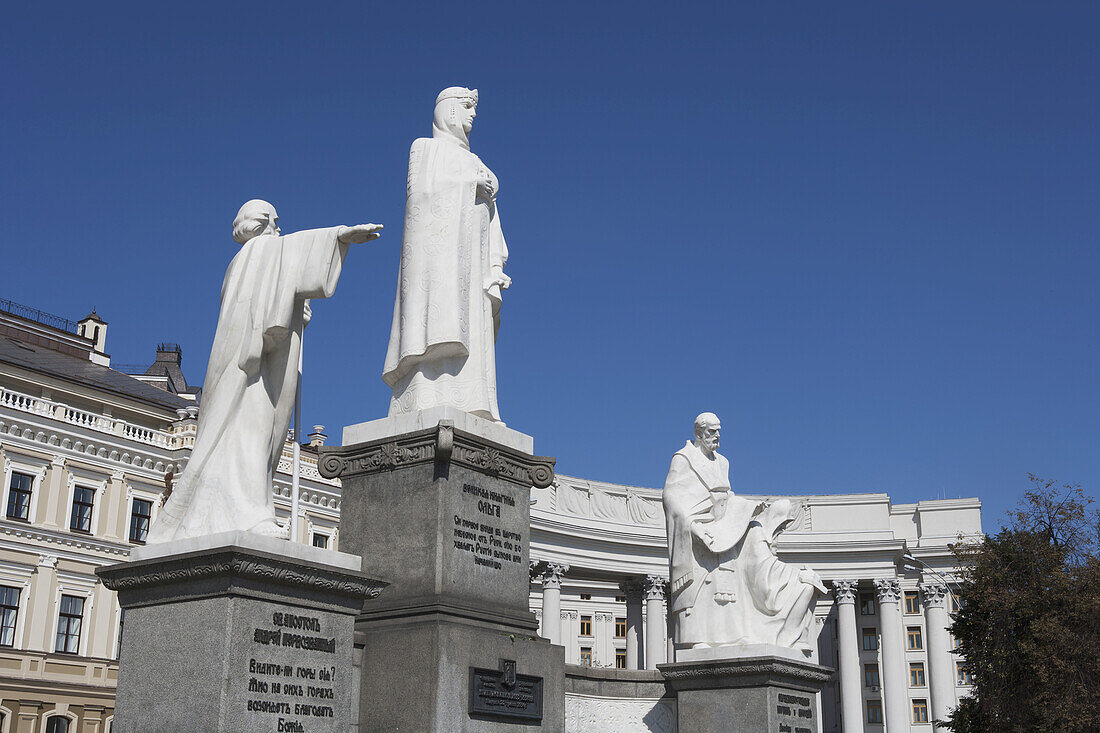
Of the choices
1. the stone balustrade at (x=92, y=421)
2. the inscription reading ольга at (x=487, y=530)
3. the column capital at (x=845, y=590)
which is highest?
the stone balustrade at (x=92, y=421)

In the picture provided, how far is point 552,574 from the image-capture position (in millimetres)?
61750

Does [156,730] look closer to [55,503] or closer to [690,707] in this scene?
[690,707]

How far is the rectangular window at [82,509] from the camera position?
1810 inches

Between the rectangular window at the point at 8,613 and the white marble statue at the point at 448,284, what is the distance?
36.7m

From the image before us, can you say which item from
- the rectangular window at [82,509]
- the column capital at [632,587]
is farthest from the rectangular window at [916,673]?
the rectangular window at [82,509]

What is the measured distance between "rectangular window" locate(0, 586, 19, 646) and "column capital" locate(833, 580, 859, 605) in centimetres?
4803

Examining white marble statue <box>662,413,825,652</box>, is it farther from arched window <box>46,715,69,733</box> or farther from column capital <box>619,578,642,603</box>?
column capital <box>619,578,642,603</box>

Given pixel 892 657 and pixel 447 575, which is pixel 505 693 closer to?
pixel 447 575

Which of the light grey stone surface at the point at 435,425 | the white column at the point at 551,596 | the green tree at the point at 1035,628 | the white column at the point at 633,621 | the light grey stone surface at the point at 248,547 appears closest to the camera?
the light grey stone surface at the point at 248,547

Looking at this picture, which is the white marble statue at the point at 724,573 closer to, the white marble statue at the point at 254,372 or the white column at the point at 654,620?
the white marble statue at the point at 254,372

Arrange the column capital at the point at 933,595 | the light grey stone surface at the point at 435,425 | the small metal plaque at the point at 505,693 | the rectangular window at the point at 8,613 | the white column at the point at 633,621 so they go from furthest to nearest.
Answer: the column capital at the point at 933,595 → the white column at the point at 633,621 → the rectangular window at the point at 8,613 → the light grey stone surface at the point at 435,425 → the small metal plaque at the point at 505,693

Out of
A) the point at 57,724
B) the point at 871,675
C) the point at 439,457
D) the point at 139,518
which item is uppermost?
the point at 139,518

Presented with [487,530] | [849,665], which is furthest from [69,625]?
[849,665]

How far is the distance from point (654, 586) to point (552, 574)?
290 inches
